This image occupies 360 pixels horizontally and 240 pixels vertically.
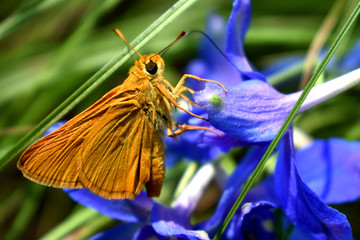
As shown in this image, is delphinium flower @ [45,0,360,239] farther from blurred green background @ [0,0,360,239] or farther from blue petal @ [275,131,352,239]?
blurred green background @ [0,0,360,239]

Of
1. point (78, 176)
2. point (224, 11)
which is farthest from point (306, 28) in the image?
point (78, 176)

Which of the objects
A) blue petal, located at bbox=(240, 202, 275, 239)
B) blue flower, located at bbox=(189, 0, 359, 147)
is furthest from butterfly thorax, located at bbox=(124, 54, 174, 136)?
blue petal, located at bbox=(240, 202, 275, 239)

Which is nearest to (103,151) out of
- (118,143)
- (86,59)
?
(118,143)

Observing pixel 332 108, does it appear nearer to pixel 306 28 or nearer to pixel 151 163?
pixel 306 28

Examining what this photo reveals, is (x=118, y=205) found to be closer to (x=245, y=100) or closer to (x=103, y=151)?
(x=103, y=151)

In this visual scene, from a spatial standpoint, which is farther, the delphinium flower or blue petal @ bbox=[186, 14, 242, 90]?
blue petal @ bbox=[186, 14, 242, 90]
